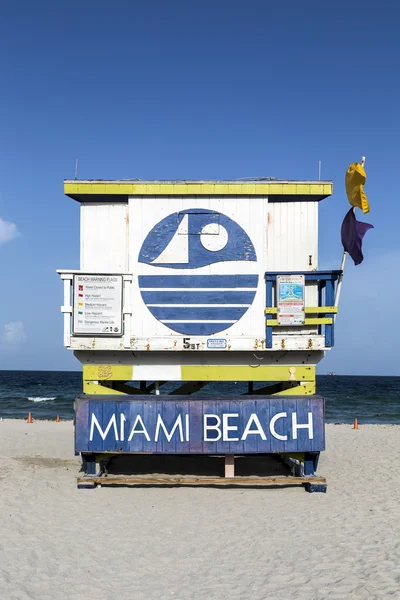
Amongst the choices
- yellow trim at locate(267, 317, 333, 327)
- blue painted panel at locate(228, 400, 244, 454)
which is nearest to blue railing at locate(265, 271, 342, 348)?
yellow trim at locate(267, 317, 333, 327)

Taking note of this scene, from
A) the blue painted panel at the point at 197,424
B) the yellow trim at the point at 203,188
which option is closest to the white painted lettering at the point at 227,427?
the blue painted panel at the point at 197,424

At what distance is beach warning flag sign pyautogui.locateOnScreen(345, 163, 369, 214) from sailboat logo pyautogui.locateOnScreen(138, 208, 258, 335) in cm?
210

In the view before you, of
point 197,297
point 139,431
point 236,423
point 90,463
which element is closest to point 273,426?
point 236,423

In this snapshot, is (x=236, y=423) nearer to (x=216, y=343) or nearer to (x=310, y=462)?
(x=216, y=343)

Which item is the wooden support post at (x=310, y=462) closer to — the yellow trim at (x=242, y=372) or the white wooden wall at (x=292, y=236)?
the yellow trim at (x=242, y=372)

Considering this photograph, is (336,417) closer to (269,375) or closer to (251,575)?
(269,375)

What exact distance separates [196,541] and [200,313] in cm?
411

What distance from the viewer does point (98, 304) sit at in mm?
10562

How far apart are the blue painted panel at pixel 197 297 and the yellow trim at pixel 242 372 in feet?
4.08

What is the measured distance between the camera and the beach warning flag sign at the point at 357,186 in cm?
1030

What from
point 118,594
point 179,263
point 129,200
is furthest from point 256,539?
point 129,200

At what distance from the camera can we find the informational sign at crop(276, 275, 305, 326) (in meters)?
10.5

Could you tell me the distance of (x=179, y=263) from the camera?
1070 cm

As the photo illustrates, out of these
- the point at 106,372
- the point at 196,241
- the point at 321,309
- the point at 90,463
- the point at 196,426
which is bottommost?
the point at 90,463
